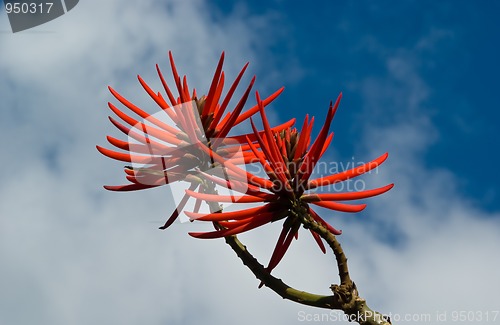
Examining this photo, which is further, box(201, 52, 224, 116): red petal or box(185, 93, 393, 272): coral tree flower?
box(201, 52, 224, 116): red petal

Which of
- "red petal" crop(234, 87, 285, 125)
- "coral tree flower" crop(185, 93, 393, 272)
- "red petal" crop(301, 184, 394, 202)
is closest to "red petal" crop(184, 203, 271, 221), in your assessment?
"coral tree flower" crop(185, 93, 393, 272)

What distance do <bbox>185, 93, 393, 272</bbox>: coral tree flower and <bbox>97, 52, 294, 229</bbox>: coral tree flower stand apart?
111 millimetres

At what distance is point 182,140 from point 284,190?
36 cm

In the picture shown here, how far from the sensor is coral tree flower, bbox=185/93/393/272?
1442 millimetres

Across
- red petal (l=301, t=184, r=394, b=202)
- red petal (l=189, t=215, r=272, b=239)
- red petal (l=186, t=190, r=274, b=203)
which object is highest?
red petal (l=186, t=190, r=274, b=203)

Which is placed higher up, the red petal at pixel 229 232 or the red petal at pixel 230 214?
the red petal at pixel 230 214

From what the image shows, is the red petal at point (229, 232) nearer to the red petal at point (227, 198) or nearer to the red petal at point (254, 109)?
the red petal at point (227, 198)

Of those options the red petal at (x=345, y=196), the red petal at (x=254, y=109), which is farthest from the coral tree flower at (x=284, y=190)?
the red petal at (x=254, y=109)

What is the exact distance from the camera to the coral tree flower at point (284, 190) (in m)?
1.44

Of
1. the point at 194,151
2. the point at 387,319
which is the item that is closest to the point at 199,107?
the point at 194,151

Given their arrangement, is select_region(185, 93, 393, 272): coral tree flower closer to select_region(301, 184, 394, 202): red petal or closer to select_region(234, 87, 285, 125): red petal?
select_region(301, 184, 394, 202): red petal

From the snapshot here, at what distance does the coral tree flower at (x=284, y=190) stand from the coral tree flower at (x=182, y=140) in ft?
0.36

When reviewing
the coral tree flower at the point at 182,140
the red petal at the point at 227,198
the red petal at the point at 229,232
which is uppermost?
the coral tree flower at the point at 182,140

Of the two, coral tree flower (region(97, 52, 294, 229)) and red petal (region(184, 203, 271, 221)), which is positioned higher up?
coral tree flower (region(97, 52, 294, 229))
